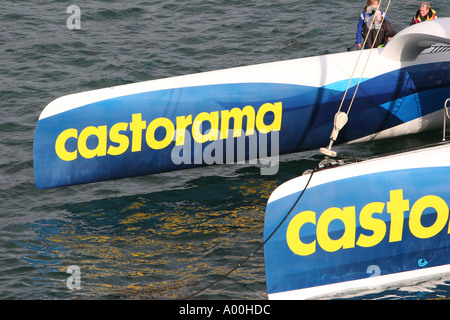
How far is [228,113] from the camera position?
837 cm

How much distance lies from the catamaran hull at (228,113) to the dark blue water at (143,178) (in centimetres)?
29

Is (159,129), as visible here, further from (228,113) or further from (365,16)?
(365,16)

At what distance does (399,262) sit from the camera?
6484mm

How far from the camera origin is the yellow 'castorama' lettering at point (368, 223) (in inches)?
246

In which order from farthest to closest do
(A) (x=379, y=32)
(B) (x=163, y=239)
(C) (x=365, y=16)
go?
(C) (x=365, y=16) < (A) (x=379, y=32) < (B) (x=163, y=239)

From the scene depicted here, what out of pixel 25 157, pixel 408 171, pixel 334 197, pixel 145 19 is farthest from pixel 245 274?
pixel 145 19

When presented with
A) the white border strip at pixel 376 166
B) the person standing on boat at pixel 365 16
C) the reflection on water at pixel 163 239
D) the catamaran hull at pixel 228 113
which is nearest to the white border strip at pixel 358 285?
the reflection on water at pixel 163 239

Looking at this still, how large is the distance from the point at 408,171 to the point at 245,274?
1.60m

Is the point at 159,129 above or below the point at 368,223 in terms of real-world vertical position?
above

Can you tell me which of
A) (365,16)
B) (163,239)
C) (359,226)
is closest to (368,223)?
(359,226)

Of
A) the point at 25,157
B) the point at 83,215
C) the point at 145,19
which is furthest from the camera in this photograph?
the point at 145,19

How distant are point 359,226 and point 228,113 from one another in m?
2.51

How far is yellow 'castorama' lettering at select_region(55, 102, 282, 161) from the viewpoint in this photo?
26.7ft

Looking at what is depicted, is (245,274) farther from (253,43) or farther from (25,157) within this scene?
(253,43)
